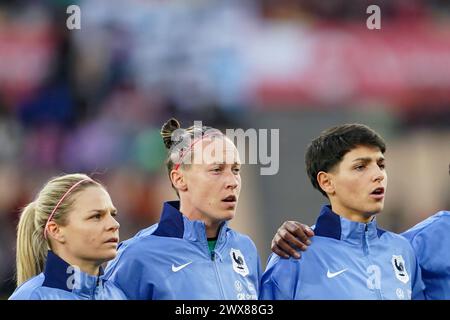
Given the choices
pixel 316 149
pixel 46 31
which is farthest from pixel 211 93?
pixel 316 149

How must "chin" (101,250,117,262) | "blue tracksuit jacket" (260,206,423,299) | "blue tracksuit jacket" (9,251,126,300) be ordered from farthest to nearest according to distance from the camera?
"blue tracksuit jacket" (260,206,423,299)
"chin" (101,250,117,262)
"blue tracksuit jacket" (9,251,126,300)

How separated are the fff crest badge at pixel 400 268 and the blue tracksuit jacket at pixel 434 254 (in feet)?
0.44

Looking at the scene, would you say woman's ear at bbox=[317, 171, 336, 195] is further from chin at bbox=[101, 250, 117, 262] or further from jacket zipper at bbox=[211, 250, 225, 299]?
chin at bbox=[101, 250, 117, 262]

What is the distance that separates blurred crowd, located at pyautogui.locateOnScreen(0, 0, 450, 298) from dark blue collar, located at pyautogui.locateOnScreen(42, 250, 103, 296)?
230 inches

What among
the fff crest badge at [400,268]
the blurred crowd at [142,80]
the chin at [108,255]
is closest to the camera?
the chin at [108,255]

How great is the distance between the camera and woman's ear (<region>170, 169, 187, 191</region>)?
4238 millimetres

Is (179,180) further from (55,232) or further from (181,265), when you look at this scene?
(55,232)

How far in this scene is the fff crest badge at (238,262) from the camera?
4.20 metres

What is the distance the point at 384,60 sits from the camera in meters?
→ 12.3

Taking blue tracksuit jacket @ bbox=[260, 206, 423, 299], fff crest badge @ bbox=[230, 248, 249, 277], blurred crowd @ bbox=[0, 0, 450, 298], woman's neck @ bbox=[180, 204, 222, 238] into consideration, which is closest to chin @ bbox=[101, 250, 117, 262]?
woman's neck @ bbox=[180, 204, 222, 238]

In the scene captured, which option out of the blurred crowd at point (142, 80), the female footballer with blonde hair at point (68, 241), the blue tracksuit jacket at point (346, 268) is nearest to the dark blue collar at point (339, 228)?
the blue tracksuit jacket at point (346, 268)

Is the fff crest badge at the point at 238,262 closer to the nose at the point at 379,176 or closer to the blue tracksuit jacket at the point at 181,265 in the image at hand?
the blue tracksuit jacket at the point at 181,265

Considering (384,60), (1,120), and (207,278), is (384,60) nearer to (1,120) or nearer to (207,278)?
(1,120)

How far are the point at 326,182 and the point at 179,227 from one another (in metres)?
0.61
